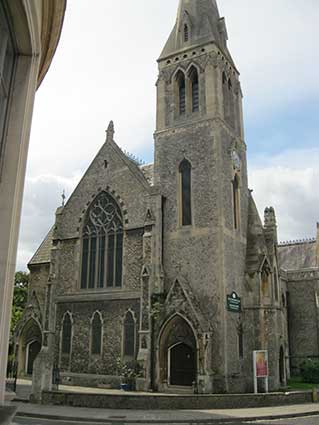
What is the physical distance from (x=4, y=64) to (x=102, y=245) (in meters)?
24.2

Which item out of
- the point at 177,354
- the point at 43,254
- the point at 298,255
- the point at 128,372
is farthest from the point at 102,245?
the point at 298,255

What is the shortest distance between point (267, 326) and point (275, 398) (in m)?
6.88

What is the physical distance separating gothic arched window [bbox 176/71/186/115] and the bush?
19872mm

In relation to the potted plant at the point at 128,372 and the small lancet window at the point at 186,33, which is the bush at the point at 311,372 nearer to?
the potted plant at the point at 128,372

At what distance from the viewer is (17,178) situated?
10.9 feet

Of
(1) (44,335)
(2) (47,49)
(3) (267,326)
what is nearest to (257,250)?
(3) (267,326)

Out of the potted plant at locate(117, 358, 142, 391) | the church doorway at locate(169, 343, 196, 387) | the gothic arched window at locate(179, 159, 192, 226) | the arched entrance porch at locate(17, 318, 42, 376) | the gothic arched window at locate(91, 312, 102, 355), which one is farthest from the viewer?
the arched entrance porch at locate(17, 318, 42, 376)

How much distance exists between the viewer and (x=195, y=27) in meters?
29.8

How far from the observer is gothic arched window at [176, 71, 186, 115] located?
93.5 ft

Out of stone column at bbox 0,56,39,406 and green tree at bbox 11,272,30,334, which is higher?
green tree at bbox 11,272,30,334

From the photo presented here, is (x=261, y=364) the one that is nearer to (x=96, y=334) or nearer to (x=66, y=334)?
(x=96, y=334)

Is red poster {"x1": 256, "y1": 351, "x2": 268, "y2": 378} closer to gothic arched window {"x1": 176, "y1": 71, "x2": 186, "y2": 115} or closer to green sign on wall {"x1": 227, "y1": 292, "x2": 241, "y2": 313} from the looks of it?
green sign on wall {"x1": 227, "y1": 292, "x2": 241, "y2": 313}

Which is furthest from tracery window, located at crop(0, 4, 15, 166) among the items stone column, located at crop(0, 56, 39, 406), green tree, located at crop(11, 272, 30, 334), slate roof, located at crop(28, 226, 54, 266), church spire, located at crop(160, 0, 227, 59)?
green tree, located at crop(11, 272, 30, 334)

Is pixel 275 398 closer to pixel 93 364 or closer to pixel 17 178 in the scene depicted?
pixel 93 364
